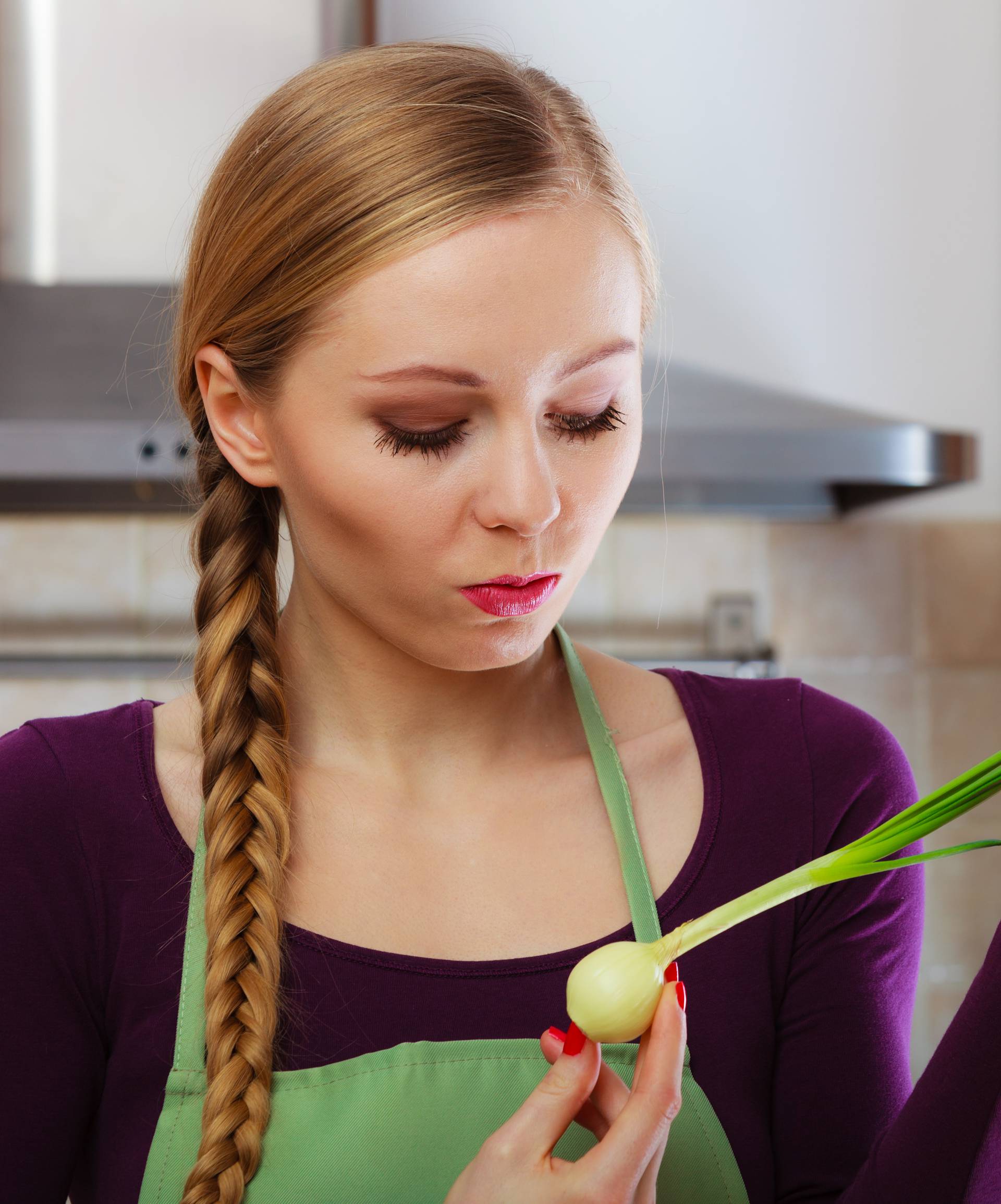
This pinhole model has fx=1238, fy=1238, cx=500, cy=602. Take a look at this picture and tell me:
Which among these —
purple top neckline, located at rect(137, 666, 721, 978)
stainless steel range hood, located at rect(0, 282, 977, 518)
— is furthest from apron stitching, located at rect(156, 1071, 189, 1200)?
stainless steel range hood, located at rect(0, 282, 977, 518)

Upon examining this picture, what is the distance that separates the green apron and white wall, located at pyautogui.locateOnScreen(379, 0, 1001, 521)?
1324mm

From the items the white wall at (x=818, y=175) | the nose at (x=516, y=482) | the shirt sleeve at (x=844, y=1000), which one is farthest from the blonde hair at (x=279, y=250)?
the white wall at (x=818, y=175)

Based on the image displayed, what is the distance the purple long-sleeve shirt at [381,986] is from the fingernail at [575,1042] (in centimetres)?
21

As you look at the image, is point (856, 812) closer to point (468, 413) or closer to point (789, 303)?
point (468, 413)

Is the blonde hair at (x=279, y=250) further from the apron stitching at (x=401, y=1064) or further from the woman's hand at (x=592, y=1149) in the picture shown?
the woman's hand at (x=592, y=1149)

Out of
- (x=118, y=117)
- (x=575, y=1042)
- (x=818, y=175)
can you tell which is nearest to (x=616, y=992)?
(x=575, y=1042)

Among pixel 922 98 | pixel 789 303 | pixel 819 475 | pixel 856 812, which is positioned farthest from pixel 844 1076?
pixel 922 98

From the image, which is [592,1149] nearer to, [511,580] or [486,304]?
[511,580]

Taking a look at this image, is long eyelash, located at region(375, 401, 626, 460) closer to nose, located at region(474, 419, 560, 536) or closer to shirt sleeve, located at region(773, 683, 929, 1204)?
nose, located at region(474, 419, 560, 536)

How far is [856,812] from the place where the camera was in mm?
947

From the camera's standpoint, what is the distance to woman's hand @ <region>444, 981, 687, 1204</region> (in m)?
0.62

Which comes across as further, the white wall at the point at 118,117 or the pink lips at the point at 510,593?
the white wall at the point at 118,117

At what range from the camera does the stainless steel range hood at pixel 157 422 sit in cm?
143

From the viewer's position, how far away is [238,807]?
0.88 m
